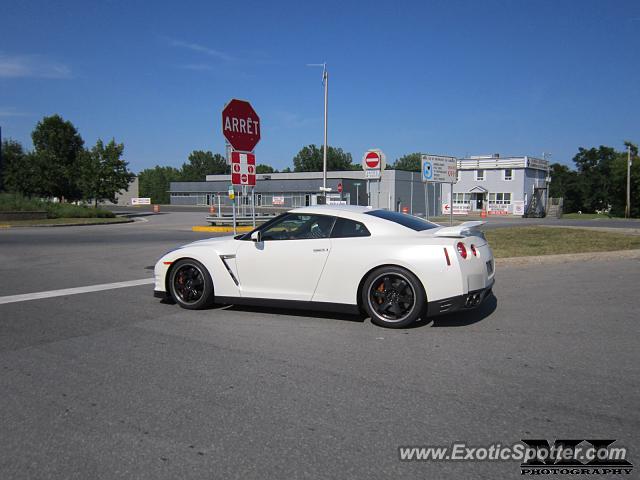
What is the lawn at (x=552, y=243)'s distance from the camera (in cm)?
1338

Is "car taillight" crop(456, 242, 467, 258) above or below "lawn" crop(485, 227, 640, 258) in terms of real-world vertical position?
above

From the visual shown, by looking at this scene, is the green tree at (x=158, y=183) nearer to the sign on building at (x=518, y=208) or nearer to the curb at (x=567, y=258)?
the sign on building at (x=518, y=208)

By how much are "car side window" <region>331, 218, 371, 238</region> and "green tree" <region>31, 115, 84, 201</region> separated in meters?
45.4

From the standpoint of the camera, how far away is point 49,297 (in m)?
7.98

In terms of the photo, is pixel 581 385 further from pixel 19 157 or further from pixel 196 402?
pixel 19 157

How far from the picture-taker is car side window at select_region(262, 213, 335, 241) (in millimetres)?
6547

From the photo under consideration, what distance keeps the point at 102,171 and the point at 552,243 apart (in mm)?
38814

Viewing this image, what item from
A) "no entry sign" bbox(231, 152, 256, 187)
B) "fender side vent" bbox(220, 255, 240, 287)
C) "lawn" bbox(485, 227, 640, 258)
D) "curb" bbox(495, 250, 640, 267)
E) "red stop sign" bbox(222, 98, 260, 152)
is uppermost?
"red stop sign" bbox(222, 98, 260, 152)

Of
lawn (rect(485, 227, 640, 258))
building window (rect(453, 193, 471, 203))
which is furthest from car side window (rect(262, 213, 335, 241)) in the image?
building window (rect(453, 193, 471, 203))

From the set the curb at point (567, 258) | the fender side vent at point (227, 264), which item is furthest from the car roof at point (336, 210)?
the curb at point (567, 258)

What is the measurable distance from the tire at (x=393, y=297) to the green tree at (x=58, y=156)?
151 feet

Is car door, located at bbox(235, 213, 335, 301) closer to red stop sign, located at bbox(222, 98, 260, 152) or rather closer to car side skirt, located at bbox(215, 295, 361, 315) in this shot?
car side skirt, located at bbox(215, 295, 361, 315)

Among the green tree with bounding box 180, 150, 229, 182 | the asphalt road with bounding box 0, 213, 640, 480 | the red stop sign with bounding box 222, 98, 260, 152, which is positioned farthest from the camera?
the green tree with bounding box 180, 150, 229, 182

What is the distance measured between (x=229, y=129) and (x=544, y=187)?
61.6m
